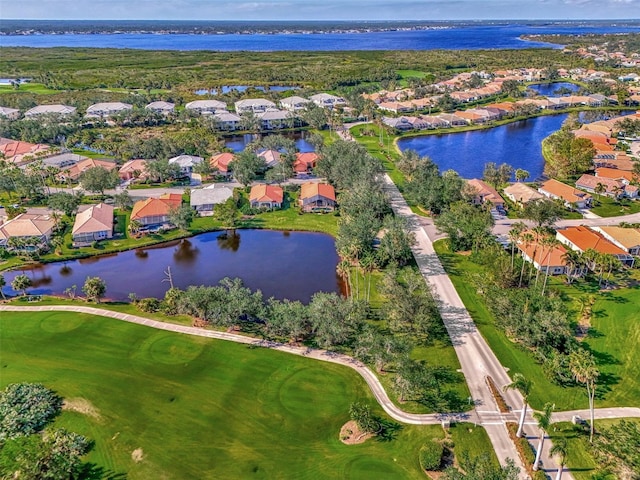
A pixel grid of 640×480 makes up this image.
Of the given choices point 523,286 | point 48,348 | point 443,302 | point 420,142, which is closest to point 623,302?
point 523,286

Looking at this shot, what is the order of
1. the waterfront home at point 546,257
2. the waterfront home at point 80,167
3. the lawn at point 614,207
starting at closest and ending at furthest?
the waterfront home at point 546,257
the lawn at point 614,207
the waterfront home at point 80,167

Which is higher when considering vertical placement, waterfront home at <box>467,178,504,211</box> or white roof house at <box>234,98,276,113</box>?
white roof house at <box>234,98,276,113</box>

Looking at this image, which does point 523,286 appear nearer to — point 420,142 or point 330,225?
point 330,225

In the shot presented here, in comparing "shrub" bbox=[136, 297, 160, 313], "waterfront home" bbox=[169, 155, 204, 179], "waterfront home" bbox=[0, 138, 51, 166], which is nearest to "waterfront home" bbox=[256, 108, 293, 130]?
"waterfront home" bbox=[169, 155, 204, 179]

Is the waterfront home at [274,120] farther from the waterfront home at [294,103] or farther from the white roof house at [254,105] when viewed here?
the waterfront home at [294,103]

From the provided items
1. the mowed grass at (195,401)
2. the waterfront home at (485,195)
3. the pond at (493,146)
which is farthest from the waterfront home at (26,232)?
the pond at (493,146)

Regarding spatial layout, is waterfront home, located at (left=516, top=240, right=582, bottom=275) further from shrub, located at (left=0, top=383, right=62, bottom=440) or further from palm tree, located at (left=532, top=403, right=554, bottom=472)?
shrub, located at (left=0, top=383, right=62, bottom=440)
